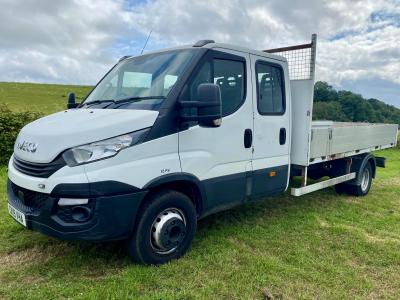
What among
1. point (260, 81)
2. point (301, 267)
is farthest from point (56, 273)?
point (260, 81)

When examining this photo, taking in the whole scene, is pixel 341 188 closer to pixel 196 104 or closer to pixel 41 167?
pixel 196 104

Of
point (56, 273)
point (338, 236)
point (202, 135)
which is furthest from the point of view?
point (338, 236)

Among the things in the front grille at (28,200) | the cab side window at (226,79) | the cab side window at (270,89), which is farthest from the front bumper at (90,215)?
the cab side window at (270,89)

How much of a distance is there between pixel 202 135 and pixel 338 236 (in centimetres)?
257

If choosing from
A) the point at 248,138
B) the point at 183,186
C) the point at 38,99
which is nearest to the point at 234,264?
the point at 183,186

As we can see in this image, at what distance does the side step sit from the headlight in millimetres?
3026

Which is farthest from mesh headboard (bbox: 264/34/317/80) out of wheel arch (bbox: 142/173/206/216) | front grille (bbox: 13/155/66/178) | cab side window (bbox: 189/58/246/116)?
front grille (bbox: 13/155/66/178)

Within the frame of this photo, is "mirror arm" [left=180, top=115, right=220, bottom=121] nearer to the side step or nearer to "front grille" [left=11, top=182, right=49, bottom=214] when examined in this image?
"front grille" [left=11, top=182, right=49, bottom=214]

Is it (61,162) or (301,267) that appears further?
(301,267)

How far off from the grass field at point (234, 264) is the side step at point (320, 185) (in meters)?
0.46

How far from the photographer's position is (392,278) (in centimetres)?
379

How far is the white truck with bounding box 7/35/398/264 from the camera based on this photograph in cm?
321

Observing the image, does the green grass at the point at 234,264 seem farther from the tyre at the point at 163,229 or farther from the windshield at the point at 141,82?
the windshield at the point at 141,82

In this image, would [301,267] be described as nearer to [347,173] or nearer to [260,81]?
[260,81]
